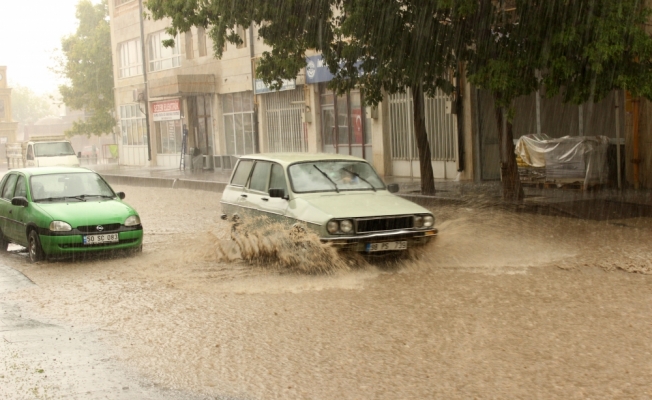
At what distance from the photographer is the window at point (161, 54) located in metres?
40.7

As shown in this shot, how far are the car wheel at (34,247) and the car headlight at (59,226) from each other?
1.42 ft

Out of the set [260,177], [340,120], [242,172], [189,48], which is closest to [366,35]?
[242,172]

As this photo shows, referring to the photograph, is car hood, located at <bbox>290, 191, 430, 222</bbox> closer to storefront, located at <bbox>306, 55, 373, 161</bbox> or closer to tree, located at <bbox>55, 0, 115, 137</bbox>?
storefront, located at <bbox>306, 55, 373, 161</bbox>

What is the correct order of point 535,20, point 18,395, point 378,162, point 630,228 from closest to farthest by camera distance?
point 18,395, point 630,228, point 535,20, point 378,162

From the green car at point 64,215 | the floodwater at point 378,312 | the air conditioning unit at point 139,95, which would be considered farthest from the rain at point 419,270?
the air conditioning unit at point 139,95

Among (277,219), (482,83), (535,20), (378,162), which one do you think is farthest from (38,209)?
(378,162)

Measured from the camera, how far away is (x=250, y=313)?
8141 mm

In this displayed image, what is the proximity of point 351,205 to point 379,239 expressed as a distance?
639 mm

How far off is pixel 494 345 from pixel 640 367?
1.13m

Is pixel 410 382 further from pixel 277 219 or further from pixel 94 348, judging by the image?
pixel 277 219

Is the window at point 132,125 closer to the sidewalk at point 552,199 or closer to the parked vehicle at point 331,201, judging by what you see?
the sidewalk at point 552,199

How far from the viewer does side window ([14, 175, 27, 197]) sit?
41.9ft

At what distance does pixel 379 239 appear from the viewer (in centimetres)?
979

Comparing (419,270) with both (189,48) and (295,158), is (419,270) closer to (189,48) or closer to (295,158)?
(295,158)
